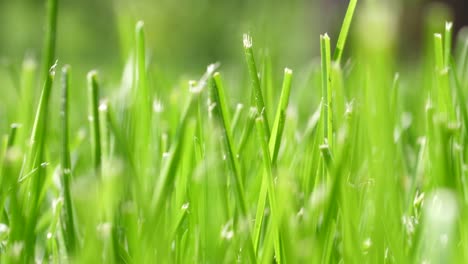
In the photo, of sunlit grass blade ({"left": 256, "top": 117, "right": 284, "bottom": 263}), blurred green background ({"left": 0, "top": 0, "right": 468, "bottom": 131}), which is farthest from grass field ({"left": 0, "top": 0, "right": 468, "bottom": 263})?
blurred green background ({"left": 0, "top": 0, "right": 468, "bottom": 131})

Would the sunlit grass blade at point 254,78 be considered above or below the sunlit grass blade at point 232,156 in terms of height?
above

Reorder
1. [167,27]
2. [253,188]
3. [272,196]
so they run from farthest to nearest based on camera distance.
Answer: [167,27] < [253,188] < [272,196]

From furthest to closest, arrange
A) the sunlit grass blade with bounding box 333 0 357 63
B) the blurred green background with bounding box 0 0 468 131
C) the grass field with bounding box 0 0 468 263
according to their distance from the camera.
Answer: the blurred green background with bounding box 0 0 468 131
the sunlit grass blade with bounding box 333 0 357 63
the grass field with bounding box 0 0 468 263

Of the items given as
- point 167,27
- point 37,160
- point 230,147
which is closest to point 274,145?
point 230,147

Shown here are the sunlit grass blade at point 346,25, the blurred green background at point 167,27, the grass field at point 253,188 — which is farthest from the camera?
the blurred green background at point 167,27

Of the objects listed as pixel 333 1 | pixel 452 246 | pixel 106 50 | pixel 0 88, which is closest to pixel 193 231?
pixel 452 246

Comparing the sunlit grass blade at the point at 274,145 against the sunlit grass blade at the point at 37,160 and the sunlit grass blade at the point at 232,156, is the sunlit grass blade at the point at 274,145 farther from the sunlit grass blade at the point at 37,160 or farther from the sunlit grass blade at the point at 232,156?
the sunlit grass blade at the point at 37,160

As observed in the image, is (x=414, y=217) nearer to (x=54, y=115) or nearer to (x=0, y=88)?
(x=54, y=115)

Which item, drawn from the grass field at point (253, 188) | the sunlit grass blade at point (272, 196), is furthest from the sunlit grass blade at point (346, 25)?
the sunlit grass blade at point (272, 196)

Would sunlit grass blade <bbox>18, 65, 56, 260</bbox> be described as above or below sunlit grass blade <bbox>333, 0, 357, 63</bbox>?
below

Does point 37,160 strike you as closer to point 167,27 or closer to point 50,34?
point 50,34

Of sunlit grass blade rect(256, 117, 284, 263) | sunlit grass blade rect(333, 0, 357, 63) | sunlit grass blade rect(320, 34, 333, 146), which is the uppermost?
sunlit grass blade rect(333, 0, 357, 63)

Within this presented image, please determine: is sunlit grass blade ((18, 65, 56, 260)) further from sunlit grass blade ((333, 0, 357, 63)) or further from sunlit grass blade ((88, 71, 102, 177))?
sunlit grass blade ((333, 0, 357, 63))
